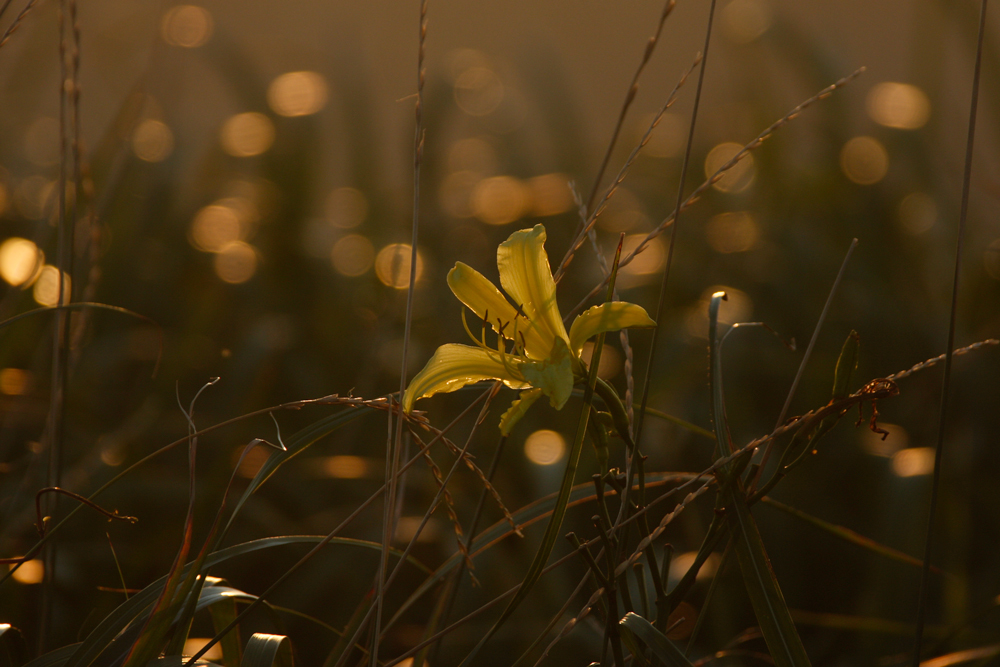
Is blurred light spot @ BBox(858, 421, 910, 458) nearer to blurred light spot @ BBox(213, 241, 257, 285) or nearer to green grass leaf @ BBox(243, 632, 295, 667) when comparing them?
green grass leaf @ BBox(243, 632, 295, 667)

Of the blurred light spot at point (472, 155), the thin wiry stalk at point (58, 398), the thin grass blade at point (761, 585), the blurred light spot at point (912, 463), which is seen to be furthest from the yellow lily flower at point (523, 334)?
the blurred light spot at point (472, 155)

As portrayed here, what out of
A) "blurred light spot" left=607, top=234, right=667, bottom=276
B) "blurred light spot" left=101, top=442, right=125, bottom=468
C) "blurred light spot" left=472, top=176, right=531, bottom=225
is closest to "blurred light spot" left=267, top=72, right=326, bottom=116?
"blurred light spot" left=472, top=176, right=531, bottom=225

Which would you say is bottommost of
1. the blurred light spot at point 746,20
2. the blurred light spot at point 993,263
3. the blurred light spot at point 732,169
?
the blurred light spot at point 993,263

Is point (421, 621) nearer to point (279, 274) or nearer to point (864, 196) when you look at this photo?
point (279, 274)

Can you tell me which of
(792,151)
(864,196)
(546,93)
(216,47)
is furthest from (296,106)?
(864,196)

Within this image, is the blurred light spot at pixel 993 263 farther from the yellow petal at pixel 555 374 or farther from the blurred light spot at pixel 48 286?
the blurred light spot at pixel 48 286

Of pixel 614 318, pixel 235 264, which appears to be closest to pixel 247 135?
pixel 235 264
